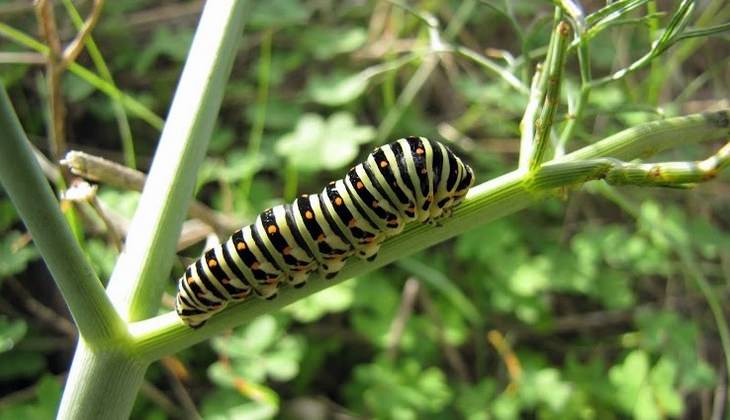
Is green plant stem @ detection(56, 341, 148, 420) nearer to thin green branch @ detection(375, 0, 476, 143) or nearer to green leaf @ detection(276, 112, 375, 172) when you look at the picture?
green leaf @ detection(276, 112, 375, 172)

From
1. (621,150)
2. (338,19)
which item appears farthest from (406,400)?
(338,19)

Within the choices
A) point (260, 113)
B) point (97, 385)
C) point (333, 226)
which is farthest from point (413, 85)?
point (97, 385)

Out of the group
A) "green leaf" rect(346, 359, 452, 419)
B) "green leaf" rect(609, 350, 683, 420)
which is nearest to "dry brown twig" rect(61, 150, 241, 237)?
"green leaf" rect(346, 359, 452, 419)

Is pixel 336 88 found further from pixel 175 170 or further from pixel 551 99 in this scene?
pixel 551 99

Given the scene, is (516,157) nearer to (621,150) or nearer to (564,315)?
(564,315)

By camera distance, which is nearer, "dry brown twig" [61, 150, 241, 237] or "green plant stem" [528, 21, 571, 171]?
"green plant stem" [528, 21, 571, 171]

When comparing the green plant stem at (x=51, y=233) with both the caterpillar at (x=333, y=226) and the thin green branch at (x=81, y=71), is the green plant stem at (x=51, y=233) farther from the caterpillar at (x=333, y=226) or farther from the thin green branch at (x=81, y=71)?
the thin green branch at (x=81, y=71)

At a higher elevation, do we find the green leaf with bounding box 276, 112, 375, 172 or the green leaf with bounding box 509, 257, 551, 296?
the green leaf with bounding box 276, 112, 375, 172
